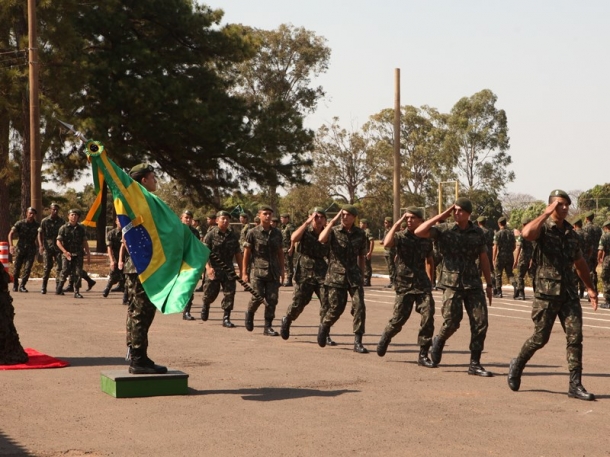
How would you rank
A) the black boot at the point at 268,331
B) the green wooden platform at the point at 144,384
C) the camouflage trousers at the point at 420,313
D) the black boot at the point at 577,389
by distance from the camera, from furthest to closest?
the black boot at the point at 268,331 < the camouflage trousers at the point at 420,313 < the black boot at the point at 577,389 < the green wooden platform at the point at 144,384

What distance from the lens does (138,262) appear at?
9438 mm

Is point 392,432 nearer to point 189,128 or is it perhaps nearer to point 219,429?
point 219,429

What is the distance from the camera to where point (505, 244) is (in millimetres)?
24812

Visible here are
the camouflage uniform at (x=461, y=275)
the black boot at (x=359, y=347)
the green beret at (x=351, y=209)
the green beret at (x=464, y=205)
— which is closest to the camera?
the green beret at (x=464, y=205)

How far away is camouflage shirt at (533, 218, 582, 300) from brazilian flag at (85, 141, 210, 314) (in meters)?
3.41

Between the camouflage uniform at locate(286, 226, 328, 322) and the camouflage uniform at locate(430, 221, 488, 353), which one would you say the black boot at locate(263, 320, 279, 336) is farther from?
the camouflage uniform at locate(430, 221, 488, 353)

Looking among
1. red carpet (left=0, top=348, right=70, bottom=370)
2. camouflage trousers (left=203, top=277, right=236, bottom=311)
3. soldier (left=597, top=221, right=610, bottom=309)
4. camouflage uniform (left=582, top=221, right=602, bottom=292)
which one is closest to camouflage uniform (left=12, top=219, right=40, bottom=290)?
camouflage trousers (left=203, top=277, right=236, bottom=311)

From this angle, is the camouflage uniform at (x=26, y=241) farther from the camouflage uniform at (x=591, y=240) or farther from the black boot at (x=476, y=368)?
the black boot at (x=476, y=368)

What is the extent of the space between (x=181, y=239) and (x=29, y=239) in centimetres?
1496

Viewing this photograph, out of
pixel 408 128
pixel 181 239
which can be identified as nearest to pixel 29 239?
pixel 181 239

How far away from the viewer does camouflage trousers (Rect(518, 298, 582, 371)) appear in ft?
30.5

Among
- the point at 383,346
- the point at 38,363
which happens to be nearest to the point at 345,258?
the point at 383,346

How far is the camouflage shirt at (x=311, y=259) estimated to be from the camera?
13.8m

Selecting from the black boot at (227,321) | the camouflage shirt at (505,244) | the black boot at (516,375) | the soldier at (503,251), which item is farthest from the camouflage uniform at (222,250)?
the camouflage shirt at (505,244)
